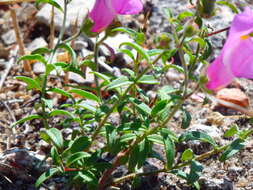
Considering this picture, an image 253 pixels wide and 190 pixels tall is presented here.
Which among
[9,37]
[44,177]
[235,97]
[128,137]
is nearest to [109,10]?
[128,137]

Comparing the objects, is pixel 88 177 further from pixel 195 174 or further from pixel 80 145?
pixel 195 174

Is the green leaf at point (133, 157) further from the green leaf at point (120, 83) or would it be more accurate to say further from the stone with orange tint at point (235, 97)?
the stone with orange tint at point (235, 97)

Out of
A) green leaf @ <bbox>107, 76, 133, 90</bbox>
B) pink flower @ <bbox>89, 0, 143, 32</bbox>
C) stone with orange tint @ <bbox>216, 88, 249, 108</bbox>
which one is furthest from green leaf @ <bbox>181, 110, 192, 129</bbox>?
stone with orange tint @ <bbox>216, 88, 249, 108</bbox>

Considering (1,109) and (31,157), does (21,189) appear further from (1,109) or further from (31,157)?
(1,109)

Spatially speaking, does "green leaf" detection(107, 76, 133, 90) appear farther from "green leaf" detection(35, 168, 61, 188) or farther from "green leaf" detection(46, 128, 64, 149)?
"green leaf" detection(35, 168, 61, 188)

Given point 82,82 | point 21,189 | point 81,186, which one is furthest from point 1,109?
point 81,186

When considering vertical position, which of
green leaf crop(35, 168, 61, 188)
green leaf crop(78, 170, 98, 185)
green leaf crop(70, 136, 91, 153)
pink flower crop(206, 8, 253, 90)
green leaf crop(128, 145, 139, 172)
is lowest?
green leaf crop(78, 170, 98, 185)
